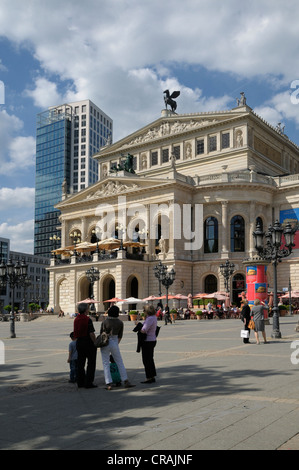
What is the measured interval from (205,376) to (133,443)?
16.7 feet

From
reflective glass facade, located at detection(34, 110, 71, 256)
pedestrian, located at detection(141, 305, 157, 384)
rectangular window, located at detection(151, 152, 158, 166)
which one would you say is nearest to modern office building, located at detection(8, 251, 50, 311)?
reflective glass facade, located at detection(34, 110, 71, 256)

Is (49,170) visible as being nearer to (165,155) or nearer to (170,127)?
(165,155)

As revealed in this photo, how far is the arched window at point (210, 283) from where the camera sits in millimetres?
57188

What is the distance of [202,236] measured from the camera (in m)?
57.4

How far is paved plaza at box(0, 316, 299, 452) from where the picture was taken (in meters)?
5.97

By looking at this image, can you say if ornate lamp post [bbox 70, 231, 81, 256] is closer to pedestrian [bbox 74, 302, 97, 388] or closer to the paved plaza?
the paved plaza

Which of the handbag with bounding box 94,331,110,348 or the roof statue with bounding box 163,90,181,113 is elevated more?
the roof statue with bounding box 163,90,181,113

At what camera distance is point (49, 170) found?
15675cm

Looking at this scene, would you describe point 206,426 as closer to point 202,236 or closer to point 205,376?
point 205,376

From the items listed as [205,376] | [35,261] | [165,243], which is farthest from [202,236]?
[35,261]

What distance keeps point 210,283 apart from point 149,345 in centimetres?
4757

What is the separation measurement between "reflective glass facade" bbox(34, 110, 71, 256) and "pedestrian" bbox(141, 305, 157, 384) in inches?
5687

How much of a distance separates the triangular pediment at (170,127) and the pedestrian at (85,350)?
179ft

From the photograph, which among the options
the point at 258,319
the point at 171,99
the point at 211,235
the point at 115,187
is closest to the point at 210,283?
the point at 211,235
